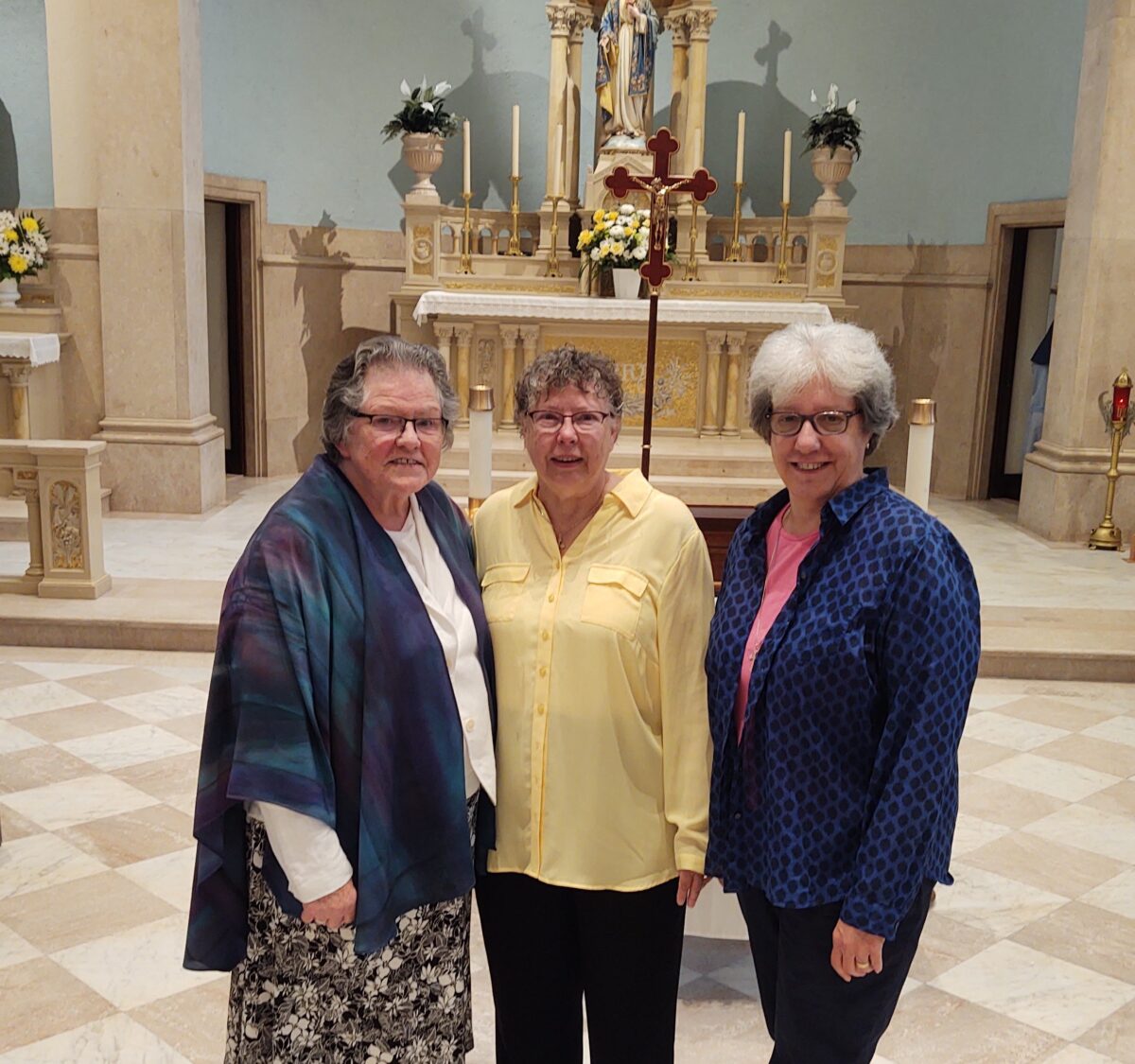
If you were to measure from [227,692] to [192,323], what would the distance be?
6.92 meters

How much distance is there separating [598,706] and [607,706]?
0.02m

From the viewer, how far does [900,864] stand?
1780 mm

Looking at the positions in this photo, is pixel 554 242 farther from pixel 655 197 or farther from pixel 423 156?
pixel 655 197

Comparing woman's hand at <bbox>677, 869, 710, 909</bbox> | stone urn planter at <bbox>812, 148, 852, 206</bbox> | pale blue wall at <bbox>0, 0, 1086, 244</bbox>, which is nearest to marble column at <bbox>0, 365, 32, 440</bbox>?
pale blue wall at <bbox>0, 0, 1086, 244</bbox>

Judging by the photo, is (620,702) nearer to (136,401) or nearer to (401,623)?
(401,623)

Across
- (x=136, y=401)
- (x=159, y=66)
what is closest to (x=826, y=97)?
(x=159, y=66)

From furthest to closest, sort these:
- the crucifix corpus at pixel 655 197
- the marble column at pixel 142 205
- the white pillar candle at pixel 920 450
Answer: the marble column at pixel 142 205 < the crucifix corpus at pixel 655 197 < the white pillar candle at pixel 920 450

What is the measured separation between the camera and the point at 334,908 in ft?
6.09

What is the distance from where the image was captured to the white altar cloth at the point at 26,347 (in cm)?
764

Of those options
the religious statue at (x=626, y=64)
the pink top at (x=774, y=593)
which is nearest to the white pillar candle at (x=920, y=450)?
the pink top at (x=774, y=593)

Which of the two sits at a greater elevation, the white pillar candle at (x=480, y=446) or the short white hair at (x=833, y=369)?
the short white hair at (x=833, y=369)

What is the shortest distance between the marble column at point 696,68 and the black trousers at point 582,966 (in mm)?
8051

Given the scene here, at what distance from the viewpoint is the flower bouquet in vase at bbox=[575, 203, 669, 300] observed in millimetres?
8328

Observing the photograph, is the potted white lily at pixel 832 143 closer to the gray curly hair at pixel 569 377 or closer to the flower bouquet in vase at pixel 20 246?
the flower bouquet in vase at pixel 20 246
